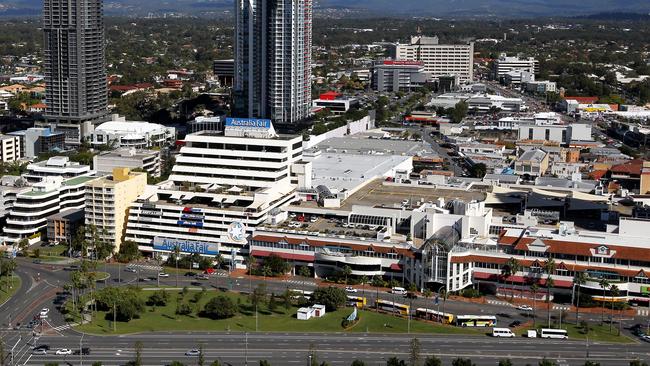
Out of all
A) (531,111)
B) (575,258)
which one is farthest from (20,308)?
(531,111)

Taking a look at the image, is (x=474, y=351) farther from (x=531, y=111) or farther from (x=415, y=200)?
(x=531, y=111)

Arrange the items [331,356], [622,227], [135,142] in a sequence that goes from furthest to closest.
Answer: [135,142]
[622,227]
[331,356]

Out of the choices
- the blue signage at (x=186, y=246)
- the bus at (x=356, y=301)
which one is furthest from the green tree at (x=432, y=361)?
the blue signage at (x=186, y=246)

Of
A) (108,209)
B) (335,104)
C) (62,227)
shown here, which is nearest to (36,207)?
(62,227)

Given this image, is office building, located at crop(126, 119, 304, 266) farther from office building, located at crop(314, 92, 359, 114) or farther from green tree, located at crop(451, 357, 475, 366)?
office building, located at crop(314, 92, 359, 114)

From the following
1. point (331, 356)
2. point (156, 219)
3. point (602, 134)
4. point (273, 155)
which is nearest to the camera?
point (331, 356)

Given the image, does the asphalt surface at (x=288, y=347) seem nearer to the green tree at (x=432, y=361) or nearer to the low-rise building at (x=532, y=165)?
the green tree at (x=432, y=361)
